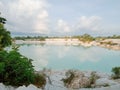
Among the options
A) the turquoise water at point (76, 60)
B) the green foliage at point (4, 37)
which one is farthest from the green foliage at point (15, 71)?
the turquoise water at point (76, 60)

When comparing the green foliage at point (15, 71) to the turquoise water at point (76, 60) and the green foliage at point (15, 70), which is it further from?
the turquoise water at point (76, 60)

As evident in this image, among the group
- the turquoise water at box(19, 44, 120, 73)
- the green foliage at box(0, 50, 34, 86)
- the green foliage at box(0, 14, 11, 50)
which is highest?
the green foliage at box(0, 14, 11, 50)

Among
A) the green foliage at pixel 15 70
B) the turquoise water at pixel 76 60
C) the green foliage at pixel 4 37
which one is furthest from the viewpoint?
the turquoise water at pixel 76 60

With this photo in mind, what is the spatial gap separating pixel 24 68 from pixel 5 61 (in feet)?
2.30

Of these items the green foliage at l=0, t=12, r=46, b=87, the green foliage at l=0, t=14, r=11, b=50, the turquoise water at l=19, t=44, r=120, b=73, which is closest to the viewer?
the green foliage at l=0, t=12, r=46, b=87

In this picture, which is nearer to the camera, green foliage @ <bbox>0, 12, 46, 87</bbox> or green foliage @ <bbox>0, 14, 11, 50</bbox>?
green foliage @ <bbox>0, 12, 46, 87</bbox>

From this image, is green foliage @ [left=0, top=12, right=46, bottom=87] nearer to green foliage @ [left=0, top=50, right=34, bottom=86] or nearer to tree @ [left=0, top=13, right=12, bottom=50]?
green foliage @ [left=0, top=50, right=34, bottom=86]

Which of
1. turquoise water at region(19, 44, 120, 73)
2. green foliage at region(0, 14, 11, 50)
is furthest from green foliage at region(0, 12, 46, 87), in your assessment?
turquoise water at region(19, 44, 120, 73)

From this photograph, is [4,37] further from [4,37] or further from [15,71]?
[15,71]

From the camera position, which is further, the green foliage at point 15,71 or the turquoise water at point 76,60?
the turquoise water at point 76,60

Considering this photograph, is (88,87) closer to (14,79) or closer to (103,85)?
(103,85)

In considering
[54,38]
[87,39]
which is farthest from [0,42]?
[54,38]

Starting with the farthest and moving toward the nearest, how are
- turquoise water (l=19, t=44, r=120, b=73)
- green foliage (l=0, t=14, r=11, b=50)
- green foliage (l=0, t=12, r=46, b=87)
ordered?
turquoise water (l=19, t=44, r=120, b=73) → green foliage (l=0, t=14, r=11, b=50) → green foliage (l=0, t=12, r=46, b=87)

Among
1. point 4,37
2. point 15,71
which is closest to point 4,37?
point 4,37
